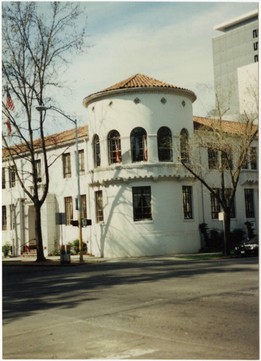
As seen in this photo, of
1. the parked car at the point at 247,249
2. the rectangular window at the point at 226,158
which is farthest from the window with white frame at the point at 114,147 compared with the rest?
the parked car at the point at 247,249

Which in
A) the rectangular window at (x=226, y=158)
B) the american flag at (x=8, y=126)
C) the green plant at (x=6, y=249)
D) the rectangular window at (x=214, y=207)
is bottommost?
the green plant at (x=6, y=249)

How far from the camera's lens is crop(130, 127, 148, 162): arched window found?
1249 inches

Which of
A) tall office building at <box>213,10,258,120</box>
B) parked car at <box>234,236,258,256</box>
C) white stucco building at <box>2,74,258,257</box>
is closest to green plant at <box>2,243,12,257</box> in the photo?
white stucco building at <box>2,74,258,257</box>

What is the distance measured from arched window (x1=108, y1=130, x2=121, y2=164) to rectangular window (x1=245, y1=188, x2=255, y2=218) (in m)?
10.8

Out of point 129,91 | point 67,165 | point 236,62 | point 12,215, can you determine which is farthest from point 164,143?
point 236,62

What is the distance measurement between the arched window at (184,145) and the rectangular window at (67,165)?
28.6ft

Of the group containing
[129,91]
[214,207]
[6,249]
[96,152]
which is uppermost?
[129,91]

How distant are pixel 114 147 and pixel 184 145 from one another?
4.27 metres

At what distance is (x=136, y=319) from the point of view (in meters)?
9.89

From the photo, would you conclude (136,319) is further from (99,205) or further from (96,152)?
(96,152)

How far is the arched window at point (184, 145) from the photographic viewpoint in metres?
31.4

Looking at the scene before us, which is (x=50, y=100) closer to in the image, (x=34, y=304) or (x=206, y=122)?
(x=206, y=122)

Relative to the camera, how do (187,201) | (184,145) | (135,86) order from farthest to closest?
(187,201) < (184,145) < (135,86)

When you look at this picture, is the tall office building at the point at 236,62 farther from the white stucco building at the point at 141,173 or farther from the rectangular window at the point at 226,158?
the white stucco building at the point at 141,173
